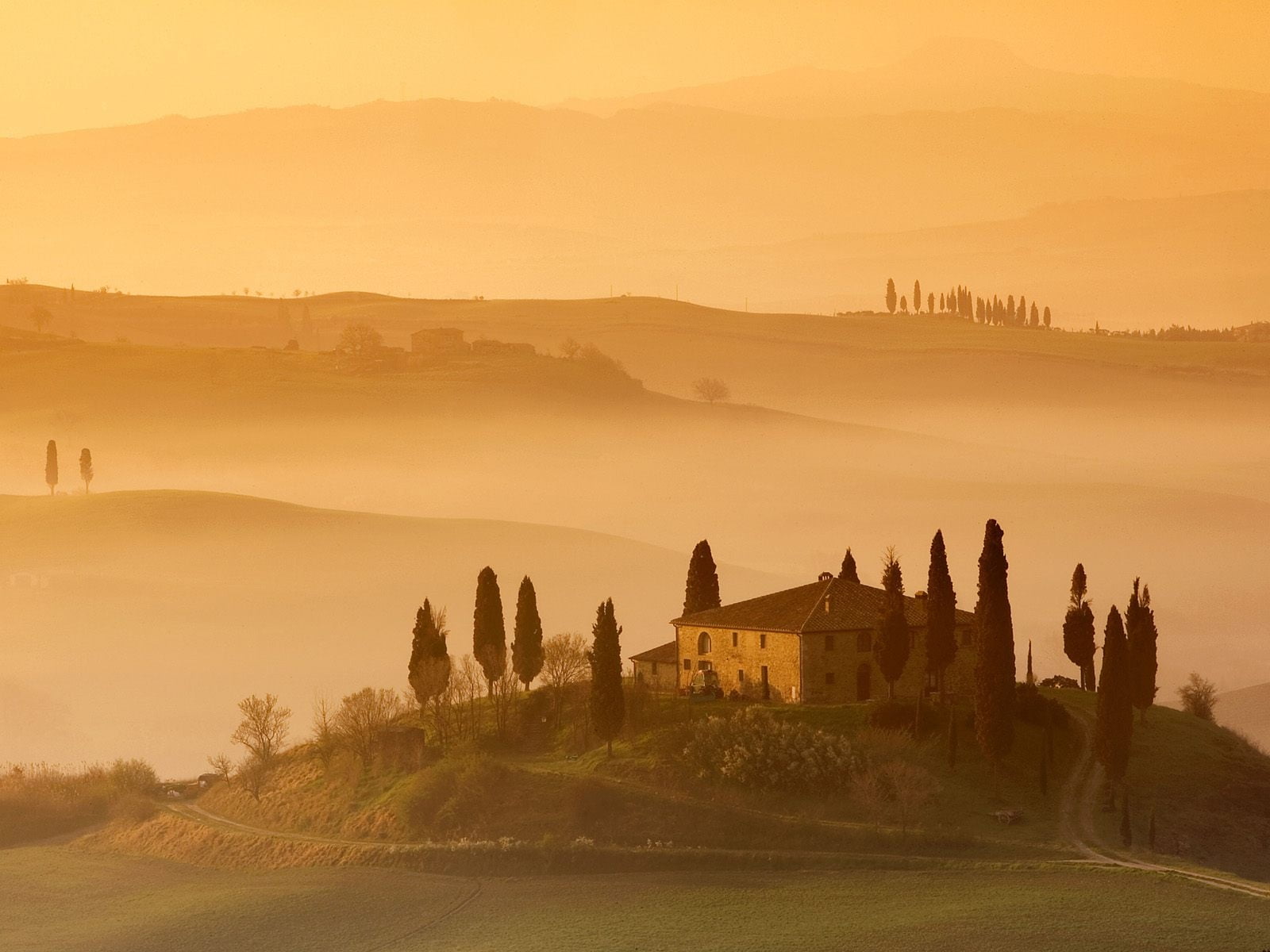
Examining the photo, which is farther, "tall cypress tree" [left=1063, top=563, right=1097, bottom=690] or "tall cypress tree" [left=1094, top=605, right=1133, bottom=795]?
"tall cypress tree" [left=1063, top=563, right=1097, bottom=690]

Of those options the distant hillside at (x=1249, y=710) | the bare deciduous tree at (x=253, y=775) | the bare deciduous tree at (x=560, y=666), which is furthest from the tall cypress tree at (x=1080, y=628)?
the distant hillside at (x=1249, y=710)

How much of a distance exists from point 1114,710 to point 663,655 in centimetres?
2893

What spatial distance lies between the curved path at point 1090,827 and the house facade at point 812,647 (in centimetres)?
923

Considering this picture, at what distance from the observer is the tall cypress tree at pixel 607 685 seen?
87688mm

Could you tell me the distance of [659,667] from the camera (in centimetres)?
10025

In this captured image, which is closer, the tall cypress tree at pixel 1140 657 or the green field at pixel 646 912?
the green field at pixel 646 912

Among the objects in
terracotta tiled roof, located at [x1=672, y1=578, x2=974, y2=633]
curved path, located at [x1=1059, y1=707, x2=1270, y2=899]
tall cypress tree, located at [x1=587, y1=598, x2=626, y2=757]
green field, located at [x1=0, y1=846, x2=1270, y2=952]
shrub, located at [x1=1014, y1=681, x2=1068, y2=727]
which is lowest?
green field, located at [x1=0, y1=846, x2=1270, y2=952]

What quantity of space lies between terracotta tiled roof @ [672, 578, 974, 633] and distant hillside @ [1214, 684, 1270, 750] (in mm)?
76598

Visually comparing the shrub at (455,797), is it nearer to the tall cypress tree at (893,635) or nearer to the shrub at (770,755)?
the shrub at (770,755)

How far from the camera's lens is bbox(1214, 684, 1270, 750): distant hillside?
543ft

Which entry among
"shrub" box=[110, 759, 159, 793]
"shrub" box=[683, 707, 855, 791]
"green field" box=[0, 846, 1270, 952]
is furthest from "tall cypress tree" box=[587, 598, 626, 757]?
"shrub" box=[110, 759, 159, 793]

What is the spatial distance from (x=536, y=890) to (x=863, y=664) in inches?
1030

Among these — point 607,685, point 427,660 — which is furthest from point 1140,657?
point 427,660

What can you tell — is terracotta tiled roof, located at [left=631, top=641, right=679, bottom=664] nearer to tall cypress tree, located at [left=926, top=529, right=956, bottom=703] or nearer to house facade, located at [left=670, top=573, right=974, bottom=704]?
house facade, located at [left=670, top=573, right=974, bottom=704]
